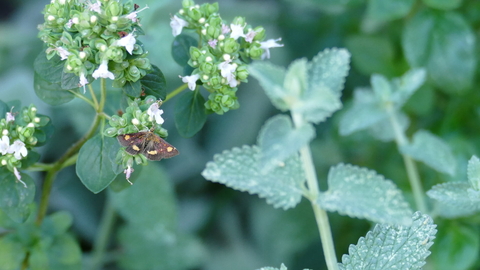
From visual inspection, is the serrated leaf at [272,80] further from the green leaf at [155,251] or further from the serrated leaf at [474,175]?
the green leaf at [155,251]

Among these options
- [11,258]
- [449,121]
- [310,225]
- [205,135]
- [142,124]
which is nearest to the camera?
[142,124]

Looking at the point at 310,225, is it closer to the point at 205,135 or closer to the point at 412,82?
the point at 205,135

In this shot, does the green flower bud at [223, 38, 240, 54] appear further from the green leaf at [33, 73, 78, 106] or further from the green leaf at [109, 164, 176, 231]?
the green leaf at [109, 164, 176, 231]

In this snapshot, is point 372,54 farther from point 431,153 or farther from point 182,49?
point 182,49

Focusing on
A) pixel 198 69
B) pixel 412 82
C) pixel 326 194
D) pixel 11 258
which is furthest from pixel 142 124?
pixel 412 82

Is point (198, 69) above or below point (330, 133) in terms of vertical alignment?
below

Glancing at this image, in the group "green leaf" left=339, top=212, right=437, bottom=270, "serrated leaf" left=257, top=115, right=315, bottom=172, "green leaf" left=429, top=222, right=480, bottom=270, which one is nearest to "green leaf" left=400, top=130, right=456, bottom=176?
"green leaf" left=429, top=222, right=480, bottom=270

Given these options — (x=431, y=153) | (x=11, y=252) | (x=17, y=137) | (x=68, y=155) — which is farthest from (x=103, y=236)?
(x=431, y=153)
